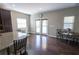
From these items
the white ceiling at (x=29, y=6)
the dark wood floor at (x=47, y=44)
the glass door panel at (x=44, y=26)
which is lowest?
the dark wood floor at (x=47, y=44)

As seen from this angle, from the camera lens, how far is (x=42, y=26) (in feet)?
9.38

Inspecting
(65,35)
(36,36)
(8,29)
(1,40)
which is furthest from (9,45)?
(65,35)

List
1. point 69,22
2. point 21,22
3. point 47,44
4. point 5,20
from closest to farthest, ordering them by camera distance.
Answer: point 5,20 < point 21,22 < point 47,44 < point 69,22

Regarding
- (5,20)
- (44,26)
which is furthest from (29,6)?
(44,26)

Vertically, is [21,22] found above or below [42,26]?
above

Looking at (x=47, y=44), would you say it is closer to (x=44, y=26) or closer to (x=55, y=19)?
(x=44, y=26)

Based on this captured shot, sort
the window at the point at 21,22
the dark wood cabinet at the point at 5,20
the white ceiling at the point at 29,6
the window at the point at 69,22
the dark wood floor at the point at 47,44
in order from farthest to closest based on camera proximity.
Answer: the window at the point at 69,22 → the dark wood floor at the point at 47,44 → the window at the point at 21,22 → the dark wood cabinet at the point at 5,20 → the white ceiling at the point at 29,6

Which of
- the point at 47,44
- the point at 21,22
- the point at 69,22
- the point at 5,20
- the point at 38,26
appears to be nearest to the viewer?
the point at 5,20

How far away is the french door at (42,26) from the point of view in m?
2.76

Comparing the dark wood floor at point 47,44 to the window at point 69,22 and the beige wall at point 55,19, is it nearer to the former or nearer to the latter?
the beige wall at point 55,19

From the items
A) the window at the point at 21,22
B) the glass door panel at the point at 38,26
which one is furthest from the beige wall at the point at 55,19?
the window at the point at 21,22

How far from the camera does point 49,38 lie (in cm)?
257

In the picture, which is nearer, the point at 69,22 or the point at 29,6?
the point at 29,6

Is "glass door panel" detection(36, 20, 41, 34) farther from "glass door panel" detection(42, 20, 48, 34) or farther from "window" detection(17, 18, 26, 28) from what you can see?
"window" detection(17, 18, 26, 28)
